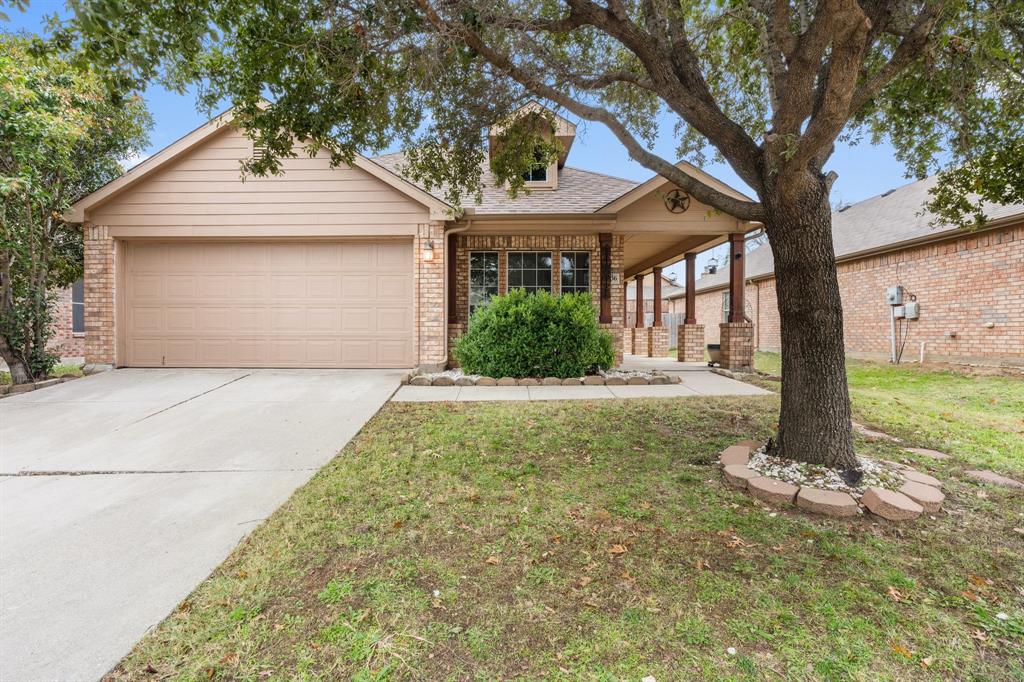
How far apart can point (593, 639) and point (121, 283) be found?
10.1 metres

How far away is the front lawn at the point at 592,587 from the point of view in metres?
1.70

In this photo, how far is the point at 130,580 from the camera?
86.7 inches

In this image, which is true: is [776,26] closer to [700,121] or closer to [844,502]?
[700,121]

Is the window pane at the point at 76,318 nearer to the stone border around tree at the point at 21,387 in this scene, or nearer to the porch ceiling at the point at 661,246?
the stone border around tree at the point at 21,387

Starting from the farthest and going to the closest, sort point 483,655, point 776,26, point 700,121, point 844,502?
point 700,121
point 776,26
point 844,502
point 483,655

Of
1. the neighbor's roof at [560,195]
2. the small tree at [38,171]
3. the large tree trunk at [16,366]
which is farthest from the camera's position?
the neighbor's roof at [560,195]

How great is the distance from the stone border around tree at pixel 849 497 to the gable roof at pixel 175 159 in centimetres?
643

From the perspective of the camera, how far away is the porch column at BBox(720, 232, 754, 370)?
880 centimetres

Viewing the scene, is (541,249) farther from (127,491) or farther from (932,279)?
(932,279)

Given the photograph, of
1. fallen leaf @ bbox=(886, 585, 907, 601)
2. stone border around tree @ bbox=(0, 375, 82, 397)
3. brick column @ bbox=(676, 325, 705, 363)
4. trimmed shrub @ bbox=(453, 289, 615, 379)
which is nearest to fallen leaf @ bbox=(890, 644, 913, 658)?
fallen leaf @ bbox=(886, 585, 907, 601)

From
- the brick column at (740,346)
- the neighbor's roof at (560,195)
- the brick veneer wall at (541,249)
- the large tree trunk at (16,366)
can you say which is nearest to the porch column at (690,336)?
the brick column at (740,346)

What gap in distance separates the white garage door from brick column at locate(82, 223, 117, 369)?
429mm

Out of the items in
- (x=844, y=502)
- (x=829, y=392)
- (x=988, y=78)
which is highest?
(x=988, y=78)

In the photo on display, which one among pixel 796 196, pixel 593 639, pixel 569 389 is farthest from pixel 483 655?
pixel 569 389
